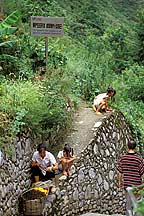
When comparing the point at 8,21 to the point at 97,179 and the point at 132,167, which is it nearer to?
the point at 97,179

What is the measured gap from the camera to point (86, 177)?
10.8m

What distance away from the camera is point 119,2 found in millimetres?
36094

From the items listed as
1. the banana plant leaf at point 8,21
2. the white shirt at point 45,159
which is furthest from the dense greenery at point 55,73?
the white shirt at point 45,159

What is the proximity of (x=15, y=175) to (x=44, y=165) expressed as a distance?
63cm

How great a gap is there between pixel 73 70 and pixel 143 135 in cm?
274

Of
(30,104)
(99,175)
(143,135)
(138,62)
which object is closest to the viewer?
(30,104)

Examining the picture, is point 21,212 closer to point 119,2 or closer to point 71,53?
point 71,53

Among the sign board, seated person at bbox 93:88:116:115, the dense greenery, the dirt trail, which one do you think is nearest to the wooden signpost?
the sign board

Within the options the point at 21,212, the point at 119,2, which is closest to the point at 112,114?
the point at 21,212

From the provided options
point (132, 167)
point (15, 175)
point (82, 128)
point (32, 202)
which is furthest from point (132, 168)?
point (82, 128)

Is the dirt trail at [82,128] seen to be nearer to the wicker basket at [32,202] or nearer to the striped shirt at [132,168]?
the wicker basket at [32,202]

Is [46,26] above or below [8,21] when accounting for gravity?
below

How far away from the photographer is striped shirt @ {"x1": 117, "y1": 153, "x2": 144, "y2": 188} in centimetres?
817

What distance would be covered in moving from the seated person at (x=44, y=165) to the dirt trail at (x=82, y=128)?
1440 millimetres
